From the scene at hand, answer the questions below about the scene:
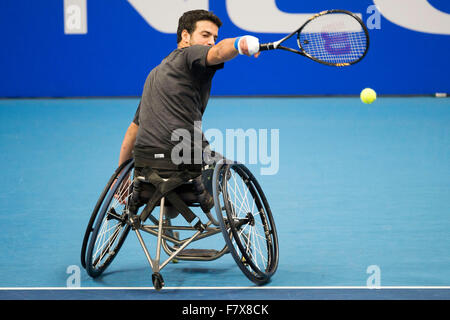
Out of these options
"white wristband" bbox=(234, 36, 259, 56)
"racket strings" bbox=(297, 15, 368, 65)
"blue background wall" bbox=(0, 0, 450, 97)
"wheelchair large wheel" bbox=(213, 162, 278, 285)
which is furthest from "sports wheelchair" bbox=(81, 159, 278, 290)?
"blue background wall" bbox=(0, 0, 450, 97)

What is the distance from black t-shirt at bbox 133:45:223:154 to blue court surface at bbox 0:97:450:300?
0.73 metres

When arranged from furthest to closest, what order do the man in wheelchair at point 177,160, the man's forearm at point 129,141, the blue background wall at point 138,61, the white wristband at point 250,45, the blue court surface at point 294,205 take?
the blue background wall at point 138,61 → the man's forearm at point 129,141 → the blue court surface at point 294,205 → the man in wheelchair at point 177,160 → the white wristband at point 250,45

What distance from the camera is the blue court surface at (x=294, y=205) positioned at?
337 cm

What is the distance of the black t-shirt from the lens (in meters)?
3.22

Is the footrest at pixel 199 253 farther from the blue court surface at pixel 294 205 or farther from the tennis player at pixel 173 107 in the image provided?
the tennis player at pixel 173 107

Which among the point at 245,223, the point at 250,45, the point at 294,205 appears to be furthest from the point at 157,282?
the point at 294,205

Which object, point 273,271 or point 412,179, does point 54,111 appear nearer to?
point 412,179

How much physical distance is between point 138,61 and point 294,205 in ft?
21.9

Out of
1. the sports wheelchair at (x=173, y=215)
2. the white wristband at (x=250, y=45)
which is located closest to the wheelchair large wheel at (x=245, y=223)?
the sports wheelchair at (x=173, y=215)

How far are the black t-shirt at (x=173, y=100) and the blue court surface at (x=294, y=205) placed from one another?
0.73 m

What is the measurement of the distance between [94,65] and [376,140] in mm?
5342

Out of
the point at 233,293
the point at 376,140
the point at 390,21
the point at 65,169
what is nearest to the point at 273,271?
the point at 233,293

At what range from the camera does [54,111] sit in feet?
32.4

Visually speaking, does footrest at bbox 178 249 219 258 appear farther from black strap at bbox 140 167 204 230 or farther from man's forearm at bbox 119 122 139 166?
man's forearm at bbox 119 122 139 166
